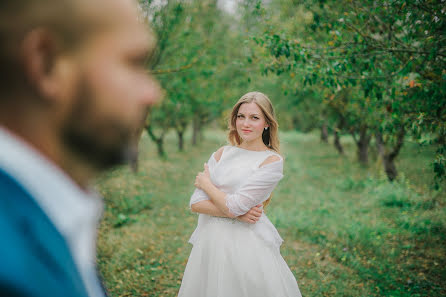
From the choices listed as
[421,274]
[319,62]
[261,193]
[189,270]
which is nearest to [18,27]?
[261,193]

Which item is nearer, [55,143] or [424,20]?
[55,143]

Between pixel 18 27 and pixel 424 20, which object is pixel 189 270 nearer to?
pixel 18 27

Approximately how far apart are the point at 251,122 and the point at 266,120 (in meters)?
0.20

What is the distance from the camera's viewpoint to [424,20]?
355 cm

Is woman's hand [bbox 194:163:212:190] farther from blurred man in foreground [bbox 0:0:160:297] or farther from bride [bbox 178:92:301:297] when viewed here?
blurred man in foreground [bbox 0:0:160:297]

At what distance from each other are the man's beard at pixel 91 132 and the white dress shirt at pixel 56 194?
0.22ft

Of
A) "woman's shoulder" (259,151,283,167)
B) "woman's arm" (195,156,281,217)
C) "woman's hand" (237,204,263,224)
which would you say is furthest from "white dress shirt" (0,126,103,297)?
"woman's shoulder" (259,151,283,167)

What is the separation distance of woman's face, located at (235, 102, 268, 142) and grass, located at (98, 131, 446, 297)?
8.70 ft

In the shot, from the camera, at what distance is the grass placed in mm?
4762

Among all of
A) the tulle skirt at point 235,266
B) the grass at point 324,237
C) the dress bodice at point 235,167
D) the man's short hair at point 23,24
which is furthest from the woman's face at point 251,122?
the grass at point 324,237

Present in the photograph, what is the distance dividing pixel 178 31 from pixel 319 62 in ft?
18.6

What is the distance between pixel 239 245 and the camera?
2441 mm

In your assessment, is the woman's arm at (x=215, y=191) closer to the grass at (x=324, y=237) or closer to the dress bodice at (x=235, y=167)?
the dress bodice at (x=235, y=167)

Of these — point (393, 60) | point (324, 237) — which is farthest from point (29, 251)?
point (324, 237)
